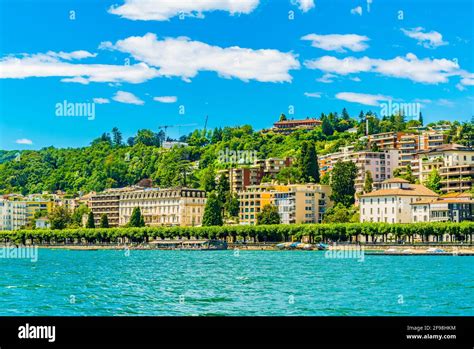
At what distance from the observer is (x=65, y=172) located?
452 ft

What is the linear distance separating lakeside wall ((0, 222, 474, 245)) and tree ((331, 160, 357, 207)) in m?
10.3

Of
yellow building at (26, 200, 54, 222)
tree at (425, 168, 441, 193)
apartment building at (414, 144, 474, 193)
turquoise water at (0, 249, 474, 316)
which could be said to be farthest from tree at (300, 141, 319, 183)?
turquoise water at (0, 249, 474, 316)

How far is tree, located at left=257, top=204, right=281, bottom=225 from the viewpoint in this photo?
83.9 m

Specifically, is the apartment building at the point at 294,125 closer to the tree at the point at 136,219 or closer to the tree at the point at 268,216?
the tree at the point at 136,219

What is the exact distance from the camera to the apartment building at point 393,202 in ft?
251

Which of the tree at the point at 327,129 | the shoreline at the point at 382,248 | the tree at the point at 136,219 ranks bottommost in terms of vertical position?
the shoreline at the point at 382,248

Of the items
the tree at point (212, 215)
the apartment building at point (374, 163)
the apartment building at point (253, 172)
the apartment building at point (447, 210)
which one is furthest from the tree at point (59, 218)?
the apartment building at point (447, 210)

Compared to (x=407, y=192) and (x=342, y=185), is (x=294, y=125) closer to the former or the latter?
(x=342, y=185)

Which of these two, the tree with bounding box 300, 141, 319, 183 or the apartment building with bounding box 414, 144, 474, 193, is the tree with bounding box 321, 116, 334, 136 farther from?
the apartment building with bounding box 414, 144, 474, 193

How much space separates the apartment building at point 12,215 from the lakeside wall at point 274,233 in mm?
14084

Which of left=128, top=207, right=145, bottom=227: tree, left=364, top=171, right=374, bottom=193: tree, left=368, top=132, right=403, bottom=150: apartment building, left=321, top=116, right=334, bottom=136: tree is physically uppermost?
left=321, top=116, right=334, bottom=136: tree

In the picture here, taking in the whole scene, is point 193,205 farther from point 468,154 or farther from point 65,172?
point 65,172
